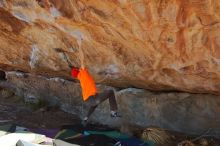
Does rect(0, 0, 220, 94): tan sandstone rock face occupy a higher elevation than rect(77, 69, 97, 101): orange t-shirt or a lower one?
higher

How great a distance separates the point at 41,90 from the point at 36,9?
1.90m

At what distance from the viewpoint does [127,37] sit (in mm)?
4332

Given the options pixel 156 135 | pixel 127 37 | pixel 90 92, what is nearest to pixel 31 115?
pixel 90 92

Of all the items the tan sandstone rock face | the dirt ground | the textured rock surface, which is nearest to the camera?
the tan sandstone rock face

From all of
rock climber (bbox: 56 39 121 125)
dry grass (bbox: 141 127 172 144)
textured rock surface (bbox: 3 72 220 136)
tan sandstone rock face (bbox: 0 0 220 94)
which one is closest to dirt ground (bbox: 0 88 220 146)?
textured rock surface (bbox: 3 72 220 136)

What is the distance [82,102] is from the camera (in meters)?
5.75

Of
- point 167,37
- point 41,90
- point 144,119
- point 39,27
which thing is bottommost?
point 144,119

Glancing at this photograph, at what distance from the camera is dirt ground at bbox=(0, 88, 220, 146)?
5707mm

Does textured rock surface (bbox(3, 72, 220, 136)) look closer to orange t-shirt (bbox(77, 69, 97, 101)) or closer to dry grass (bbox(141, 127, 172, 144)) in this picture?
dry grass (bbox(141, 127, 172, 144))

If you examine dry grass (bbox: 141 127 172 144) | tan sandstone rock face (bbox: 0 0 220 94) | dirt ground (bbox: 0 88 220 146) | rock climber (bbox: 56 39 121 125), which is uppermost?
tan sandstone rock face (bbox: 0 0 220 94)

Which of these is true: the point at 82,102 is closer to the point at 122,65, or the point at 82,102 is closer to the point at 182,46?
the point at 122,65

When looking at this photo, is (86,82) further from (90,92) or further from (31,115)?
(31,115)

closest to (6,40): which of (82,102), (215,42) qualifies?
(82,102)

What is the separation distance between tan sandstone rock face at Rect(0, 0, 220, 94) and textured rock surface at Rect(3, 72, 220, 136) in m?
0.14
